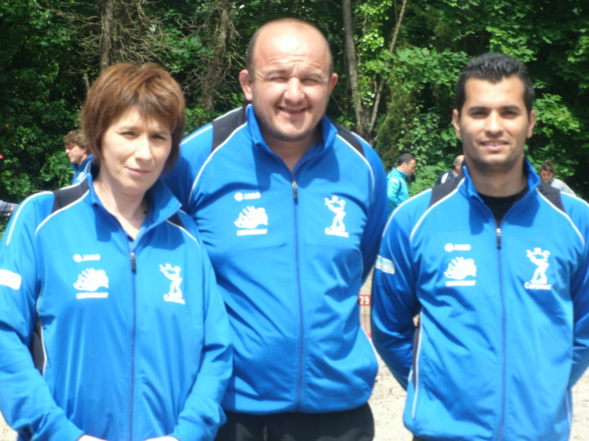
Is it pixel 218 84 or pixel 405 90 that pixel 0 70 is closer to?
pixel 218 84

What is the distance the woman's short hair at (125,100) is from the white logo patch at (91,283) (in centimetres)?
40

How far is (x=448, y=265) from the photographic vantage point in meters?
3.08

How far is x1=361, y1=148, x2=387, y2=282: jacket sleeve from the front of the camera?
3.41 meters

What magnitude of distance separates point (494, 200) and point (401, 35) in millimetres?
21425

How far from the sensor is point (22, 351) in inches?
101

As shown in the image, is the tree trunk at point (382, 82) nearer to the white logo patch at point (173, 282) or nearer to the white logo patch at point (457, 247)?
the white logo patch at point (457, 247)

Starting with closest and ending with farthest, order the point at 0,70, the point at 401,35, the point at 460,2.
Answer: the point at 0,70
the point at 460,2
the point at 401,35

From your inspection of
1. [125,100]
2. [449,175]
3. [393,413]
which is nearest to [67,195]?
[125,100]

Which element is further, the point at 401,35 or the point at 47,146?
the point at 401,35

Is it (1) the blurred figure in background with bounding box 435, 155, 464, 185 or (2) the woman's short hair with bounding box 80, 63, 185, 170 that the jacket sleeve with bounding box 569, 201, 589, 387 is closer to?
(1) the blurred figure in background with bounding box 435, 155, 464, 185

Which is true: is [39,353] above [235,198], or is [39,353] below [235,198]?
below

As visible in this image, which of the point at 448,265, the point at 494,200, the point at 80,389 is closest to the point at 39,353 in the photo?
the point at 80,389

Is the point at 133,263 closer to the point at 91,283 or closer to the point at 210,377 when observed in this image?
the point at 91,283

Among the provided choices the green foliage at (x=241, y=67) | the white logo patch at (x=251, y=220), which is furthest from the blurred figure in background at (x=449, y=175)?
the green foliage at (x=241, y=67)
